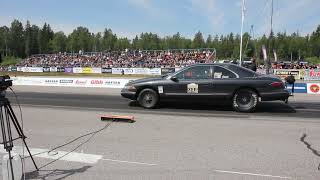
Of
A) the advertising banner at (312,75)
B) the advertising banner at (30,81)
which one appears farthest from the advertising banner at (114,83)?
the advertising banner at (312,75)

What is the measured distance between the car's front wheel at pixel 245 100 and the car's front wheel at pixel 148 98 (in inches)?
93.9

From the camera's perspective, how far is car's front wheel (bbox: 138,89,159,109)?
1299cm

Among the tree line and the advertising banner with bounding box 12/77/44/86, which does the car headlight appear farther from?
the tree line

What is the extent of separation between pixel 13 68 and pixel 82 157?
59.3 metres

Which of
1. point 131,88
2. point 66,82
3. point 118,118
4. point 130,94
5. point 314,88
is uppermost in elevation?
point 131,88

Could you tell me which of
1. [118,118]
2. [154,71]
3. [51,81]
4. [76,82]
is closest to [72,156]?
[118,118]

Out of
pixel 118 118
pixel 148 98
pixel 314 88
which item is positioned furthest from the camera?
pixel 314 88

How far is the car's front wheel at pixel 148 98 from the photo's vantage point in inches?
512

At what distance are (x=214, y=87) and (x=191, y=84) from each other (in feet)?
2.30

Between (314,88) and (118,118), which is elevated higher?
(314,88)

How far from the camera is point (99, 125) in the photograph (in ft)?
33.0

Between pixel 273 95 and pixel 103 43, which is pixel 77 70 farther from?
pixel 103 43

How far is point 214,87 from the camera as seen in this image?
1242cm

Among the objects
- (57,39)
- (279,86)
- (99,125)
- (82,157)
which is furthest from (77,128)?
(57,39)
